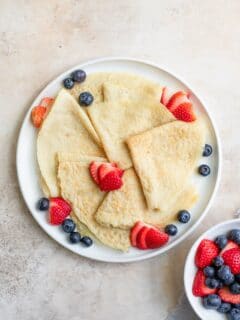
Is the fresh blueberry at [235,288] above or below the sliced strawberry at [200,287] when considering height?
above

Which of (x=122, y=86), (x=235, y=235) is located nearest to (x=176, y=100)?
(x=122, y=86)

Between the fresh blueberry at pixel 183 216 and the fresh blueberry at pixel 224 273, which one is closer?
the fresh blueberry at pixel 224 273

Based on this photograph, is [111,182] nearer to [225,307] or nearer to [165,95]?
[165,95]

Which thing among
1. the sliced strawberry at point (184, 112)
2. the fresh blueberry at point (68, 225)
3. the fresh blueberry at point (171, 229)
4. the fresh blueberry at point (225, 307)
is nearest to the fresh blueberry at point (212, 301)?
the fresh blueberry at point (225, 307)

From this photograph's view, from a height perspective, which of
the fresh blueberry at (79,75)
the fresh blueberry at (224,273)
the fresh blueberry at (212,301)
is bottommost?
the fresh blueberry at (212,301)

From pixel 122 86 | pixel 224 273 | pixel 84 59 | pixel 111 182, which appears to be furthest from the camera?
pixel 84 59

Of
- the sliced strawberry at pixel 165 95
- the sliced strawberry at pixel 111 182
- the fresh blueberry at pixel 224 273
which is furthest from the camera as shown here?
the sliced strawberry at pixel 165 95

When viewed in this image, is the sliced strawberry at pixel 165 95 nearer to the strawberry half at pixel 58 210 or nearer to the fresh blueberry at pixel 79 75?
the fresh blueberry at pixel 79 75
